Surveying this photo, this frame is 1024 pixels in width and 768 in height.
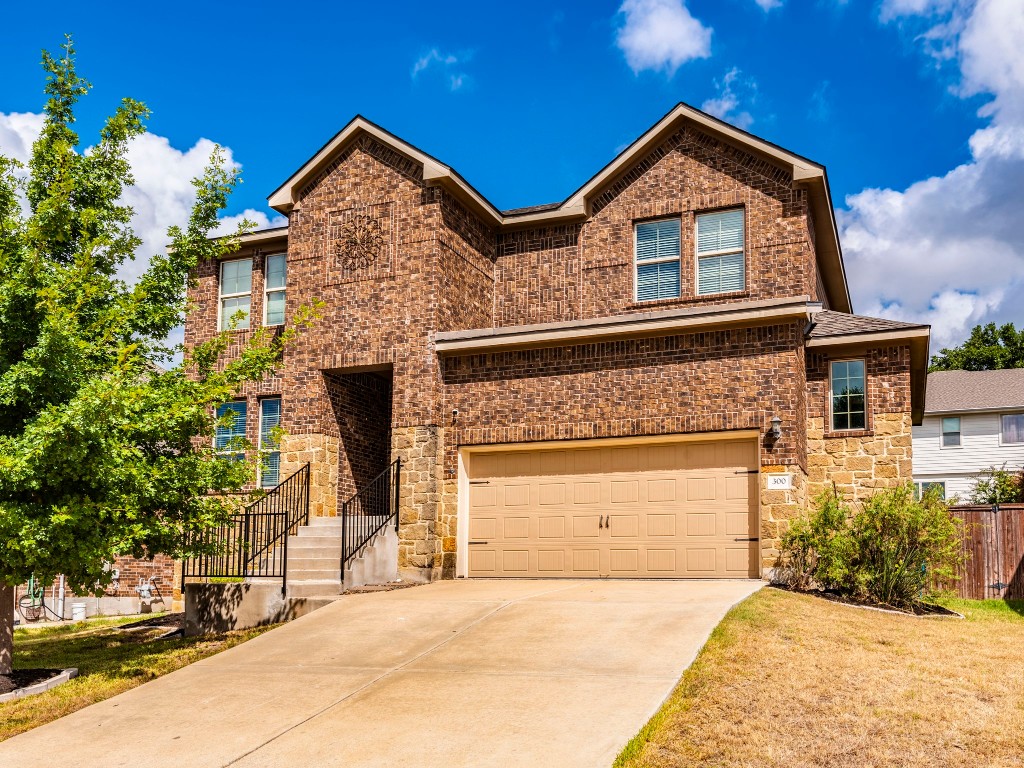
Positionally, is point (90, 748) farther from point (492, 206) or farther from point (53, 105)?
point (492, 206)

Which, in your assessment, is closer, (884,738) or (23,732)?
(884,738)

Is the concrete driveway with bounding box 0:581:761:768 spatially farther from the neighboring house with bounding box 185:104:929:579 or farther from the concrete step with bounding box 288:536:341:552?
the neighboring house with bounding box 185:104:929:579

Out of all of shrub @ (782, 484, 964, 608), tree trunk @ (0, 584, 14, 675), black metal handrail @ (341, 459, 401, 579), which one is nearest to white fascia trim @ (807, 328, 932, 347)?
shrub @ (782, 484, 964, 608)

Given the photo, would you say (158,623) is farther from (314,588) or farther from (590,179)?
(590,179)

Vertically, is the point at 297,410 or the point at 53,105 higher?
the point at 53,105

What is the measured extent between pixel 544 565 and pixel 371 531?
9.69ft

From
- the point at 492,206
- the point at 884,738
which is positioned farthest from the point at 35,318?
the point at 492,206

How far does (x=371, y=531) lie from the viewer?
Result: 52.5 feet

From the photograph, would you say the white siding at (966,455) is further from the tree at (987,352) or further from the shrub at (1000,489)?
the tree at (987,352)

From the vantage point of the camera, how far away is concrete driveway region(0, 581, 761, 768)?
7297 mm

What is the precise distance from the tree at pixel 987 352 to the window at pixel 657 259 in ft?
114

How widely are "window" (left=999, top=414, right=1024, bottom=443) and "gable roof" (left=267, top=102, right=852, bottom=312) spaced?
1829 cm

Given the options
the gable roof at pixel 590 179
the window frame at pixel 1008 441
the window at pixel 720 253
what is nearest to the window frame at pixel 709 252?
the window at pixel 720 253

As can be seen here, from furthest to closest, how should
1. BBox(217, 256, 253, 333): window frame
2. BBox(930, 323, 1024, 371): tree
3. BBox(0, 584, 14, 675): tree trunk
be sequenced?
Result: BBox(930, 323, 1024, 371): tree → BBox(217, 256, 253, 333): window frame → BBox(0, 584, 14, 675): tree trunk
